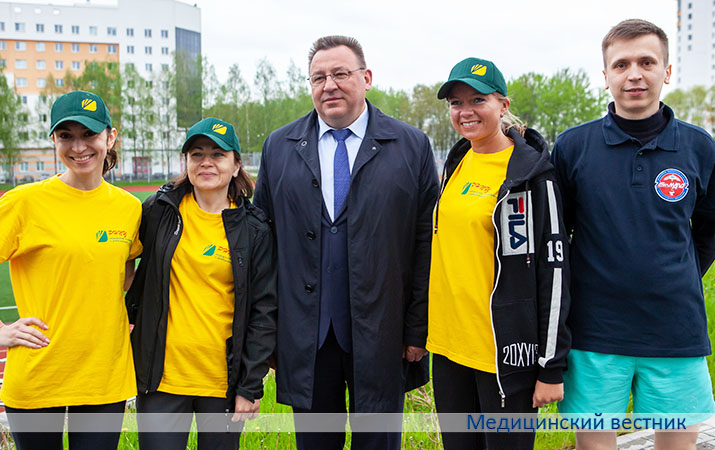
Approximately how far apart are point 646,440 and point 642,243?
200 cm

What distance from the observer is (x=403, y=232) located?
311 centimetres

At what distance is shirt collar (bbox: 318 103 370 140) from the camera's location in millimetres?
3222

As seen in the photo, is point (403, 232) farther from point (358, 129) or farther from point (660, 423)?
point (660, 423)

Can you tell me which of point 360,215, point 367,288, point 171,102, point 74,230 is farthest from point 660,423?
point 171,102

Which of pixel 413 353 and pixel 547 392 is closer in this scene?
pixel 547 392

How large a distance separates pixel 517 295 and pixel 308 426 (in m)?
1.40

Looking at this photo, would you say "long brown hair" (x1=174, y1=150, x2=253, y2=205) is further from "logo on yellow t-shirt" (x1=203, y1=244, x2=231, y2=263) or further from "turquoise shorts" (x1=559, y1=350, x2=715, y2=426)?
"turquoise shorts" (x1=559, y1=350, x2=715, y2=426)

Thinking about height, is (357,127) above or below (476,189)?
above

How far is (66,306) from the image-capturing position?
261 cm

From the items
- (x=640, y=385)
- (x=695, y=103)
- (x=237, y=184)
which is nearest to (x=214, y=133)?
(x=237, y=184)

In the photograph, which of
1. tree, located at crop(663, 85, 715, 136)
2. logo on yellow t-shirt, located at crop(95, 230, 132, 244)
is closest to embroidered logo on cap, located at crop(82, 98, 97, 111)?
logo on yellow t-shirt, located at crop(95, 230, 132, 244)

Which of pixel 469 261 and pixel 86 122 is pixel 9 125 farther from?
pixel 469 261

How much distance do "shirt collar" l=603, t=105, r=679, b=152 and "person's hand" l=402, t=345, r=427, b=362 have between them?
143 cm

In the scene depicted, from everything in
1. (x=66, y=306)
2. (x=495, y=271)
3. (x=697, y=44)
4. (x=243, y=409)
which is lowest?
(x=243, y=409)
